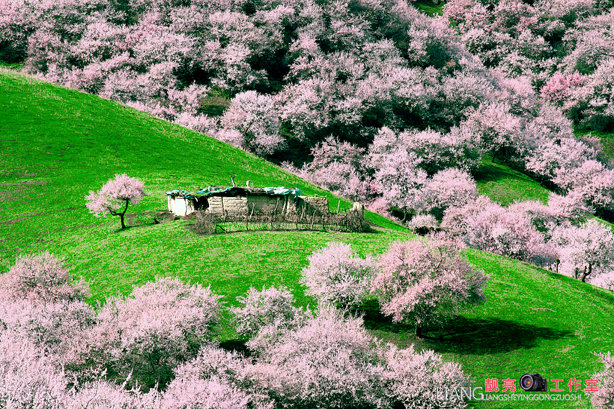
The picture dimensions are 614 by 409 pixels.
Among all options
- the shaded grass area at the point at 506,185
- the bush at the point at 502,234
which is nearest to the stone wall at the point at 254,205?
the bush at the point at 502,234

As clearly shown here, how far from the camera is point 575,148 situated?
10325 cm

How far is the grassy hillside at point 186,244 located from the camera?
29891mm

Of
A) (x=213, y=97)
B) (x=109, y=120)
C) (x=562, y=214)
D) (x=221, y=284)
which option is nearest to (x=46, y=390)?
(x=221, y=284)

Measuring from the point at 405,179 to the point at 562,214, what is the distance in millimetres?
24675

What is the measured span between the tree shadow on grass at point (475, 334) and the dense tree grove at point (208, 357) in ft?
11.7

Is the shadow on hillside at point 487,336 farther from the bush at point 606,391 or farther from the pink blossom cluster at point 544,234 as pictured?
the pink blossom cluster at point 544,234

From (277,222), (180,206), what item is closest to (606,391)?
(277,222)

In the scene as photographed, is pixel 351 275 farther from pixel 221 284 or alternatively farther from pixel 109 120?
pixel 109 120

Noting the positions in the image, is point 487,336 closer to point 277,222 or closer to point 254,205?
point 277,222

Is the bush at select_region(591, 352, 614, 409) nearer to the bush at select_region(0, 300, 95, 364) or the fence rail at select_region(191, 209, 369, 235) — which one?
the bush at select_region(0, 300, 95, 364)

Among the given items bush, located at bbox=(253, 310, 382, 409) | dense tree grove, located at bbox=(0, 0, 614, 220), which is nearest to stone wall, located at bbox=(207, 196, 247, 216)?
bush, located at bbox=(253, 310, 382, 409)

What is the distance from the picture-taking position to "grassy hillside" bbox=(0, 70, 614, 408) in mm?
29891

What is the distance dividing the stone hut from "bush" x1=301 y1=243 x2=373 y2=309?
12.4 meters

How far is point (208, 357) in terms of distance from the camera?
2309 centimetres
